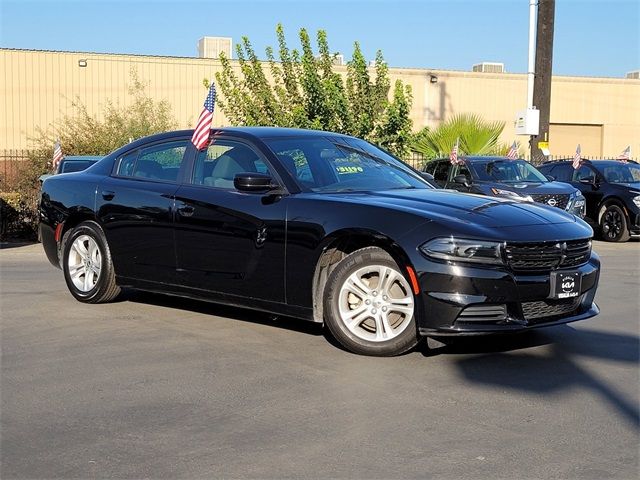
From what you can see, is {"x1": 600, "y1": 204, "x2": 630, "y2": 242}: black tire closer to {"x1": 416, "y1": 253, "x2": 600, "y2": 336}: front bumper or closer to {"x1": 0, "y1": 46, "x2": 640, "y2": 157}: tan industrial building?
{"x1": 416, "y1": 253, "x2": 600, "y2": 336}: front bumper

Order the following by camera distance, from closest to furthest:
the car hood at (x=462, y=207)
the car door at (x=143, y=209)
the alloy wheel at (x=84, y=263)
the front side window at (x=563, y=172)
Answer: the car hood at (x=462, y=207)
the car door at (x=143, y=209)
the alloy wheel at (x=84, y=263)
the front side window at (x=563, y=172)

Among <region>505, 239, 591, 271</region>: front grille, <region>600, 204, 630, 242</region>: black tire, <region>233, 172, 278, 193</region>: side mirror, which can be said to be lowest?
<region>600, 204, 630, 242</region>: black tire

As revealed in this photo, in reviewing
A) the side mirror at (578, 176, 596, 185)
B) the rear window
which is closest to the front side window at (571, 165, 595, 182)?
the side mirror at (578, 176, 596, 185)

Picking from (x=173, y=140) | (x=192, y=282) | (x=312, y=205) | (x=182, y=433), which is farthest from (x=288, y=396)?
(x=173, y=140)

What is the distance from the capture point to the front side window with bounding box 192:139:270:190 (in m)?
7.53

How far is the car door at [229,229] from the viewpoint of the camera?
7.07 metres

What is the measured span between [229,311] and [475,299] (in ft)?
9.60

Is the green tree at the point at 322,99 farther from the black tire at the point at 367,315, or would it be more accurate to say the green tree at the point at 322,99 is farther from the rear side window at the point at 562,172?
the black tire at the point at 367,315

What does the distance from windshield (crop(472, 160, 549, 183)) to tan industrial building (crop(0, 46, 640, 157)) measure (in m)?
16.6

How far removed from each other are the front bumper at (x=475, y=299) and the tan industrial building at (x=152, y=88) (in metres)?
26.9

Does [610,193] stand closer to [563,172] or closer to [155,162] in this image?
[563,172]

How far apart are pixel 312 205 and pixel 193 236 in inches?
47.3

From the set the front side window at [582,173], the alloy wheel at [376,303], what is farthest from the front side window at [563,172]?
the alloy wheel at [376,303]

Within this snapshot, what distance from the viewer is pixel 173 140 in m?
8.20
